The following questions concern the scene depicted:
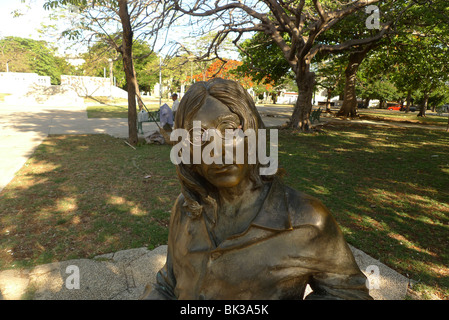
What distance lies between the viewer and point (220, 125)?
1088 millimetres

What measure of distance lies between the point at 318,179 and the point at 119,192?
14.6 feet

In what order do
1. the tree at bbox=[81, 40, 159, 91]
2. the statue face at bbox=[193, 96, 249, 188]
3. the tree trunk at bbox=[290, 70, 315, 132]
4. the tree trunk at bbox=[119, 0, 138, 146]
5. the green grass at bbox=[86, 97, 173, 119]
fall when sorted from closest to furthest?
the statue face at bbox=[193, 96, 249, 188] < the tree trunk at bbox=[119, 0, 138, 146] < the tree at bbox=[81, 40, 159, 91] < the tree trunk at bbox=[290, 70, 315, 132] < the green grass at bbox=[86, 97, 173, 119]

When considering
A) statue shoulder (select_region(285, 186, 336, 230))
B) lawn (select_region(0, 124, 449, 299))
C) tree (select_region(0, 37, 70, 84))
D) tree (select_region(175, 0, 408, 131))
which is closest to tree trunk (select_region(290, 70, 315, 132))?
tree (select_region(175, 0, 408, 131))

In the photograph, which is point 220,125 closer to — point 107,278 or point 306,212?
point 306,212

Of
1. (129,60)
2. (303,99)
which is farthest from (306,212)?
(303,99)

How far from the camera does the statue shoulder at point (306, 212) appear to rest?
1118mm

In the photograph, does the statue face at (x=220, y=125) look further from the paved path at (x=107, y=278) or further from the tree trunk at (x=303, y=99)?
the tree trunk at (x=303, y=99)

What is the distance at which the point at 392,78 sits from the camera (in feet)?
75.0

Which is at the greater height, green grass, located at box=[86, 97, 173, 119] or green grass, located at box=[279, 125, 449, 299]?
green grass, located at box=[86, 97, 173, 119]

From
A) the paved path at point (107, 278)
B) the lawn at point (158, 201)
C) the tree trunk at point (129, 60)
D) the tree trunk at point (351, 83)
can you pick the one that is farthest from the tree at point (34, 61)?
the paved path at point (107, 278)

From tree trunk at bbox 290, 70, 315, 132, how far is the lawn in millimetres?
3669

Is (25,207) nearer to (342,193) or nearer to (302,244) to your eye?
(302,244)

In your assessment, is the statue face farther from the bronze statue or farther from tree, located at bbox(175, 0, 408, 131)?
tree, located at bbox(175, 0, 408, 131)

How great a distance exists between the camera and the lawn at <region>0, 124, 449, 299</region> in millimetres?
3920
